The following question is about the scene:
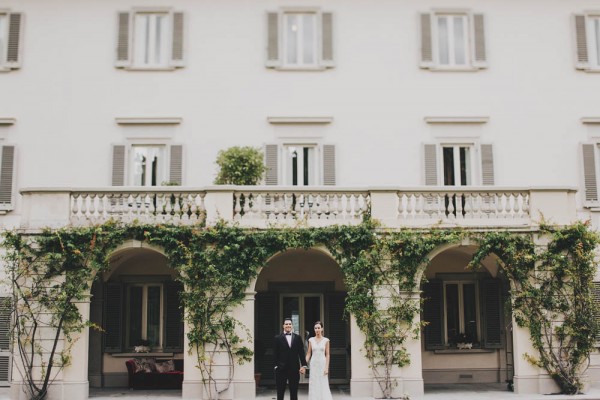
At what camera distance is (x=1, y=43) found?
20.3 m

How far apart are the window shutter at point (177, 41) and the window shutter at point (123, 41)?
123 centimetres

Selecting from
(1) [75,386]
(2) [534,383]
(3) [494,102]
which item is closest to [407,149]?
(3) [494,102]

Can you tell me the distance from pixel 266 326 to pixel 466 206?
6.08m

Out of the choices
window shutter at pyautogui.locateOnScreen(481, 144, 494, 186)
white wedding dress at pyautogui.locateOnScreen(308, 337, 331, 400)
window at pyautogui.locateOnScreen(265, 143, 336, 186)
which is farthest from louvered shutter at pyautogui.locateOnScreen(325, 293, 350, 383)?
white wedding dress at pyautogui.locateOnScreen(308, 337, 331, 400)

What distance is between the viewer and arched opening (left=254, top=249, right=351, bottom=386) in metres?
19.6

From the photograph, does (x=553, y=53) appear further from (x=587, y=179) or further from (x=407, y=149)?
(x=407, y=149)

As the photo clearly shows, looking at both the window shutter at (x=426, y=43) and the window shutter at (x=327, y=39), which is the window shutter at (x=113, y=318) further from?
the window shutter at (x=426, y=43)

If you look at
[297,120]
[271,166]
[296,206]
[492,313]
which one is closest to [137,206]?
[296,206]

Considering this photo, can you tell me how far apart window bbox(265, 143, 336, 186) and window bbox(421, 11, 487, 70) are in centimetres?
368

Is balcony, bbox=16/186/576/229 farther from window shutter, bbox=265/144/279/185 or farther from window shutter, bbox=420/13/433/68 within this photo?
window shutter, bbox=420/13/433/68

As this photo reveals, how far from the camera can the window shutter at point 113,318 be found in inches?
763

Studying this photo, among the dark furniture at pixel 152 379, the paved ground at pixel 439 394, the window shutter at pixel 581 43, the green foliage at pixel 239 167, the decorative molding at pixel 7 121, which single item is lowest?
the paved ground at pixel 439 394

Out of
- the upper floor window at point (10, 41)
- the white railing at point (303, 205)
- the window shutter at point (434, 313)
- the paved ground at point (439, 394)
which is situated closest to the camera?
the paved ground at point (439, 394)

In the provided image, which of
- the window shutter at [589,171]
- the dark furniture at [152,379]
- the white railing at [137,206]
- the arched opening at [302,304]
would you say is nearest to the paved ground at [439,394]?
the dark furniture at [152,379]
